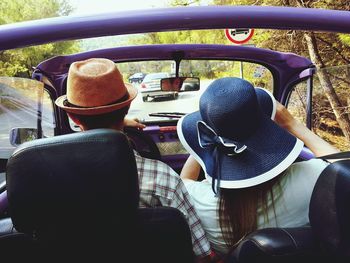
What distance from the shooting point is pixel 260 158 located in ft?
5.56

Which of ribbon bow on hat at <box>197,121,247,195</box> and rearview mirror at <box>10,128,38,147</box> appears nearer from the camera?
ribbon bow on hat at <box>197,121,247,195</box>

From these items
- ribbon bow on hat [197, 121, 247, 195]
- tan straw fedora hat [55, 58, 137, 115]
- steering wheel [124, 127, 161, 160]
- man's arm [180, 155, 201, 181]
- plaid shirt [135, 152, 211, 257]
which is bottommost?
steering wheel [124, 127, 161, 160]

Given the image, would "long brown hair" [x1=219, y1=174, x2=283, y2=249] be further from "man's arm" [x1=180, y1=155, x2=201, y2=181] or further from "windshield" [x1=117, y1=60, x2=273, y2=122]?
"windshield" [x1=117, y1=60, x2=273, y2=122]

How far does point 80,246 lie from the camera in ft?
4.17

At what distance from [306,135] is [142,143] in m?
1.47

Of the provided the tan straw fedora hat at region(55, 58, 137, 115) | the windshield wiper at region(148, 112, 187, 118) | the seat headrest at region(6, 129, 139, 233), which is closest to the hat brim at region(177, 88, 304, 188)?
the tan straw fedora hat at region(55, 58, 137, 115)

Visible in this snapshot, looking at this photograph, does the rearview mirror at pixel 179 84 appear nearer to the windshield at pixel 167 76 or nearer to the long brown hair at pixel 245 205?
the windshield at pixel 167 76

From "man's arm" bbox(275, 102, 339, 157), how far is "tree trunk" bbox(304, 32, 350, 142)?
1.64 m

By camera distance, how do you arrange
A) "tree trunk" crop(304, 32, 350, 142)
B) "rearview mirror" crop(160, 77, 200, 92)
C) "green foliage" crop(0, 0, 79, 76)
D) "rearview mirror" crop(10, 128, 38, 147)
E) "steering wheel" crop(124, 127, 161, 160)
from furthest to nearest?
"green foliage" crop(0, 0, 79, 76) < "rearview mirror" crop(160, 77, 200, 92) < "tree trunk" crop(304, 32, 350, 142) < "steering wheel" crop(124, 127, 161, 160) < "rearview mirror" crop(10, 128, 38, 147)

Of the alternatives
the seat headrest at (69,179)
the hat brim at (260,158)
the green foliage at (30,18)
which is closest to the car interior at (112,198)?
the seat headrest at (69,179)

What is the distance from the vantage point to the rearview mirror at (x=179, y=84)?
3.84 meters

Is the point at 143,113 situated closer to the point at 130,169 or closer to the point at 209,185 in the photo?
the point at 209,185

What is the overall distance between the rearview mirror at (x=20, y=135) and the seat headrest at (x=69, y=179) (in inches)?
57.7

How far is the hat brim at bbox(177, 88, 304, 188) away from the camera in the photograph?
5.41 feet
